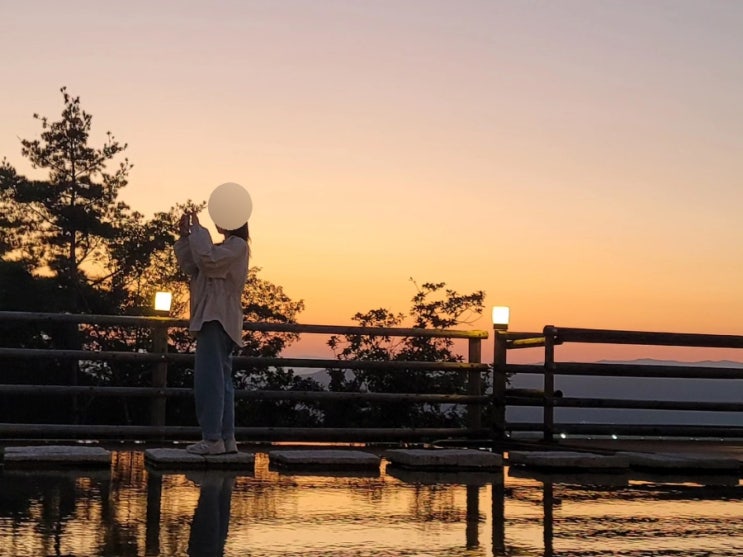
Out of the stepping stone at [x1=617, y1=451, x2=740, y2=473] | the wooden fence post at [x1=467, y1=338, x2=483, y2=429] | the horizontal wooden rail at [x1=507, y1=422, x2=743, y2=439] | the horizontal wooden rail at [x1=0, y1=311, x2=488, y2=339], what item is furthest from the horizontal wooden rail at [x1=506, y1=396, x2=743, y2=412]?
the stepping stone at [x1=617, y1=451, x2=740, y2=473]

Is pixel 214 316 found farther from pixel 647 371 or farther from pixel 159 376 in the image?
pixel 647 371

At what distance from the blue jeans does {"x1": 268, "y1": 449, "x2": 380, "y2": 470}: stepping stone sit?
38cm

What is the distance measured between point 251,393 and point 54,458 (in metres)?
3.53

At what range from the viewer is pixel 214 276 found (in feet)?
21.2

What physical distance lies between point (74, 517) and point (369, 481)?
6.86 feet

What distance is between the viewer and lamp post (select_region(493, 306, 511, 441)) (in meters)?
10.0

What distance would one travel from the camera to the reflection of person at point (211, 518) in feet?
11.3

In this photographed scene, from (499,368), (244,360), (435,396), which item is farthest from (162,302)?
(499,368)

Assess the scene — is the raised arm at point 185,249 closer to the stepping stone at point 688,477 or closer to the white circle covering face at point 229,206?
the white circle covering face at point 229,206

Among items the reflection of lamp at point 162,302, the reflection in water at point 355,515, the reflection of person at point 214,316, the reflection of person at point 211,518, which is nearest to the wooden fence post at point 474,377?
the reflection of lamp at point 162,302

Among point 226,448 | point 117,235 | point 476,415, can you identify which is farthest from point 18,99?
point 226,448

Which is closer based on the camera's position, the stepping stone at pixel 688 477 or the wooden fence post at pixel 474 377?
the stepping stone at pixel 688 477

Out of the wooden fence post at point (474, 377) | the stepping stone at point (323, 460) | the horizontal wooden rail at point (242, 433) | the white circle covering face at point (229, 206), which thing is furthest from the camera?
the wooden fence post at point (474, 377)

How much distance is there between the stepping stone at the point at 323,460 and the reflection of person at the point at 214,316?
0.30m
